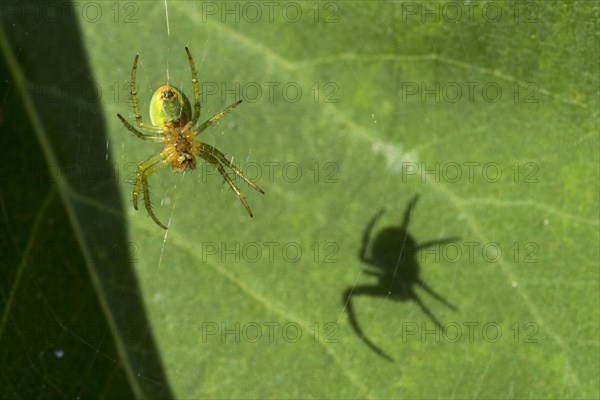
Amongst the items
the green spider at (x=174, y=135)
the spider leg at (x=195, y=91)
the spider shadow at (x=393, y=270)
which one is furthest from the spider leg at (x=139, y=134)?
the spider shadow at (x=393, y=270)

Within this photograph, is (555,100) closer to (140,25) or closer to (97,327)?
(140,25)

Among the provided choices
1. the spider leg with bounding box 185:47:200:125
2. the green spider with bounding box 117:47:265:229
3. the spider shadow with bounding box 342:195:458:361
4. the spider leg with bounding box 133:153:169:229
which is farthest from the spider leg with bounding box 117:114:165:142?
the spider shadow with bounding box 342:195:458:361

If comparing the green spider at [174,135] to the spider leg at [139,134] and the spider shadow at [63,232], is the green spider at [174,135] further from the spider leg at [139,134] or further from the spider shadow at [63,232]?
the spider shadow at [63,232]

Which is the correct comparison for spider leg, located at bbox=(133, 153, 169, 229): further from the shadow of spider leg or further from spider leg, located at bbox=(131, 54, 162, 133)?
the shadow of spider leg

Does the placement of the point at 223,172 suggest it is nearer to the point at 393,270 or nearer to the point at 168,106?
the point at 168,106

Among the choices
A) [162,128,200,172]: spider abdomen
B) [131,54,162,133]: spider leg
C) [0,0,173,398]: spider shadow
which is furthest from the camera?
[162,128,200,172]: spider abdomen

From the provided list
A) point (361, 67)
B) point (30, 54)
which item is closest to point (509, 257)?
point (361, 67)
